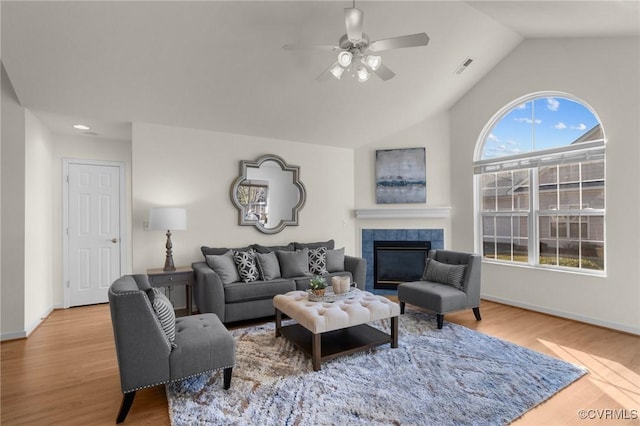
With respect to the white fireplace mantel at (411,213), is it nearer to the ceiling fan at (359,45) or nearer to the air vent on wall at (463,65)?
the air vent on wall at (463,65)

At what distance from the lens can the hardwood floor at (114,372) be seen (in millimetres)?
2117

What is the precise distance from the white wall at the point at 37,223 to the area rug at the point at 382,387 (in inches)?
103

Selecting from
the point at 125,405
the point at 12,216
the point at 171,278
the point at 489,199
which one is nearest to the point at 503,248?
the point at 489,199

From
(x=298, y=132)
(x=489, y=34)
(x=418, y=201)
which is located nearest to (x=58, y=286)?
(x=298, y=132)

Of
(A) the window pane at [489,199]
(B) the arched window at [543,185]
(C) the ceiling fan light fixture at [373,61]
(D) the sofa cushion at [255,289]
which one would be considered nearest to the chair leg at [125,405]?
(D) the sofa cushion at [255,289]

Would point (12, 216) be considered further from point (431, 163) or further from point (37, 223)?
point (431, 163)

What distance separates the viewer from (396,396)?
227 cm

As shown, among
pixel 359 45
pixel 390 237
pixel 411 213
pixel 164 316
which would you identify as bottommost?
pixel 164 316

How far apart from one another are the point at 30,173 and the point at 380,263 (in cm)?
494

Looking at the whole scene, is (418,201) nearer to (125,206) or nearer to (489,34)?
(489,34)

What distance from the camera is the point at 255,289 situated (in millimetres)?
3805

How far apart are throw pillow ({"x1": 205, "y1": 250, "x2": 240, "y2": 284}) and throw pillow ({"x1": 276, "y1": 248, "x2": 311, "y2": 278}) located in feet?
2.11

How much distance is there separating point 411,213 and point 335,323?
122 inches

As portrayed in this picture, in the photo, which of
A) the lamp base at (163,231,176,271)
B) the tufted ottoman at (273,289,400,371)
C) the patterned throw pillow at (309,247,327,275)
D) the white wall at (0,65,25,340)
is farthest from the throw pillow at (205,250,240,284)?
the white wall at (0,65,25,340)
